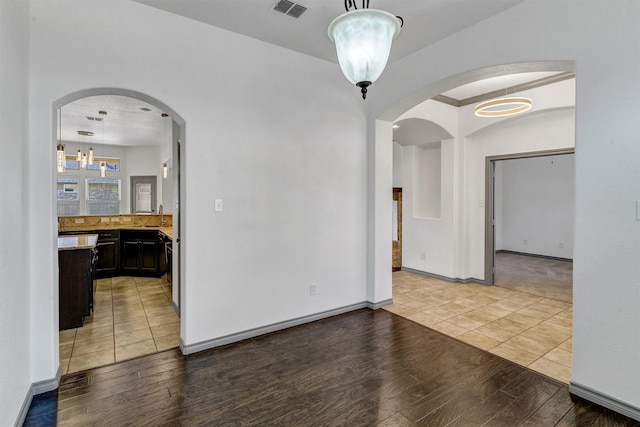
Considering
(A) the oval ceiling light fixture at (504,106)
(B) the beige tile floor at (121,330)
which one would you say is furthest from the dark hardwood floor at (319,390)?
(A) the oval ceiling light fixture at (504,106)

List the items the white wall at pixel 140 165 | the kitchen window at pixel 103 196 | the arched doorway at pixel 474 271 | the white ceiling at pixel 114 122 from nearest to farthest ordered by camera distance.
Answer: the arched doorway at pixel 474 271 → the white ceiling at pixel 114 122 → the kitchen window at pixel 103 196 → the white wall at pixel 140 165

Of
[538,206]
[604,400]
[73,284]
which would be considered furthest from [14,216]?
[538,206]

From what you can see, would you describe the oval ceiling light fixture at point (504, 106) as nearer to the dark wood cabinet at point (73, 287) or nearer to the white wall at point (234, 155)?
the white wall at point (234, 155)

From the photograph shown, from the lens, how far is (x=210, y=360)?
9.41 feet

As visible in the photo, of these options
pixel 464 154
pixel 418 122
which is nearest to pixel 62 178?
pixel 418 122

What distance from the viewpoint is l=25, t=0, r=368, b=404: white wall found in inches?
96.0

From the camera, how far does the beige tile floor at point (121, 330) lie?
2.95m

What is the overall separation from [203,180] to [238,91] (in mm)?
969

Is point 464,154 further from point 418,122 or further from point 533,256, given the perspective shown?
point 533,256

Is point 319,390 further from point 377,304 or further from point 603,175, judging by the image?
point 603,175

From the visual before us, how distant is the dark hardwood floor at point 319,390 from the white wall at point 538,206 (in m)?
6.27

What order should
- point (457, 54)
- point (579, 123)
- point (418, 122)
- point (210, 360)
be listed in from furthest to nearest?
point (418, 122)
point (457, 54)
point (210, 360)
point (579, 123)

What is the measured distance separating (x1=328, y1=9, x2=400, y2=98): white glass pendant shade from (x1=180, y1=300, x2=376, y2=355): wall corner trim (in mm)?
2657

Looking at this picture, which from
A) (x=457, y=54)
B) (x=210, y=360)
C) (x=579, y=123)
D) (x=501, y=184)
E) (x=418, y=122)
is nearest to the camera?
(x=579, y=123)
